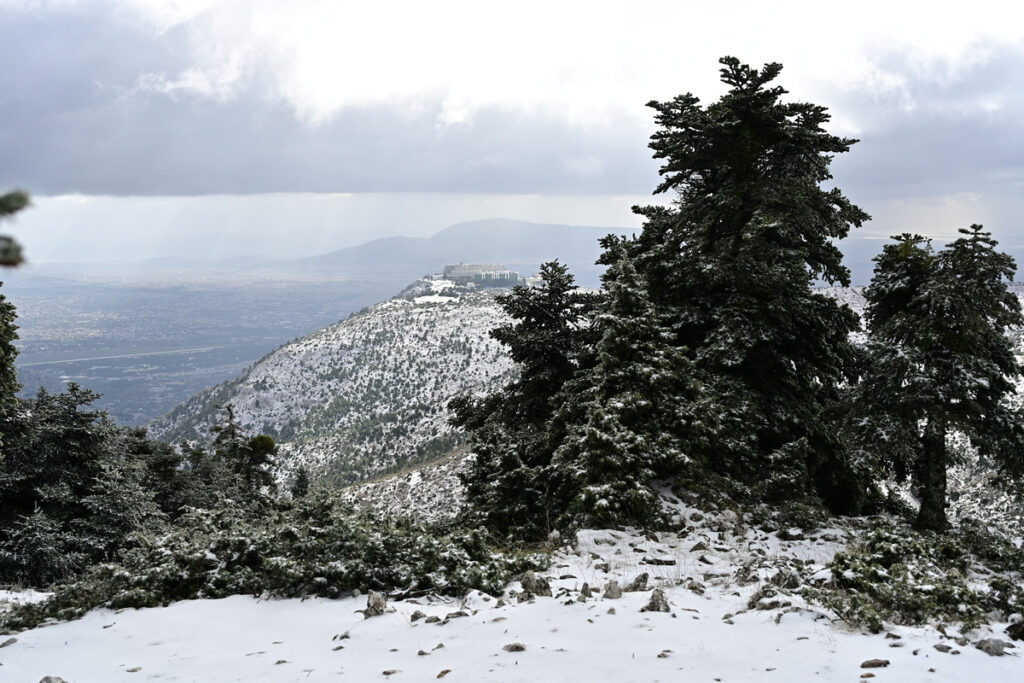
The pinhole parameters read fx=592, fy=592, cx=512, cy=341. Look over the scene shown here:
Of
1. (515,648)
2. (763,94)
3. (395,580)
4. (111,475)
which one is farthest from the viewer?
(111,475)

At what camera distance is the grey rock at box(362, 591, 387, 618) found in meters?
6.75

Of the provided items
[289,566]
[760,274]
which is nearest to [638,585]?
[289,566]

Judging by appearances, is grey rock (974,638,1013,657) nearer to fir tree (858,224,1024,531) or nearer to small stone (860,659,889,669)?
small stone (860,659,889,669)

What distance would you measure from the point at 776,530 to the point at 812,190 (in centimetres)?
832

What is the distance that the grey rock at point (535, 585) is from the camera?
24.0 ft

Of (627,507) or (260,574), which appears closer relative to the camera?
(260,574)

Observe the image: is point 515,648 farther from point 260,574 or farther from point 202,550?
point 202,550

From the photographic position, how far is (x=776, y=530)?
11.2m

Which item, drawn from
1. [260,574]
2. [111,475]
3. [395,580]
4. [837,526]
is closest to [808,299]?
[837,526]

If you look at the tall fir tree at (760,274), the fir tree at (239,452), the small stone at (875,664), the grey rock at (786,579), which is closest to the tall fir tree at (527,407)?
the tall fir tree at (760,274)

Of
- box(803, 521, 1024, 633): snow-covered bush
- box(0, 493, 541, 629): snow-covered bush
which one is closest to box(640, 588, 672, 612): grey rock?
box(803, 521, 1024, 633): snow-covered bush

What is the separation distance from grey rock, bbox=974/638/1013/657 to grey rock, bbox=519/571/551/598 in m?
4.17

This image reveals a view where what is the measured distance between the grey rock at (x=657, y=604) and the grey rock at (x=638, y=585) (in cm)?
71

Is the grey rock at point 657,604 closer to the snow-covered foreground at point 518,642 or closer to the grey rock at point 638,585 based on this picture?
the snow-covered foreground at point 518,642
